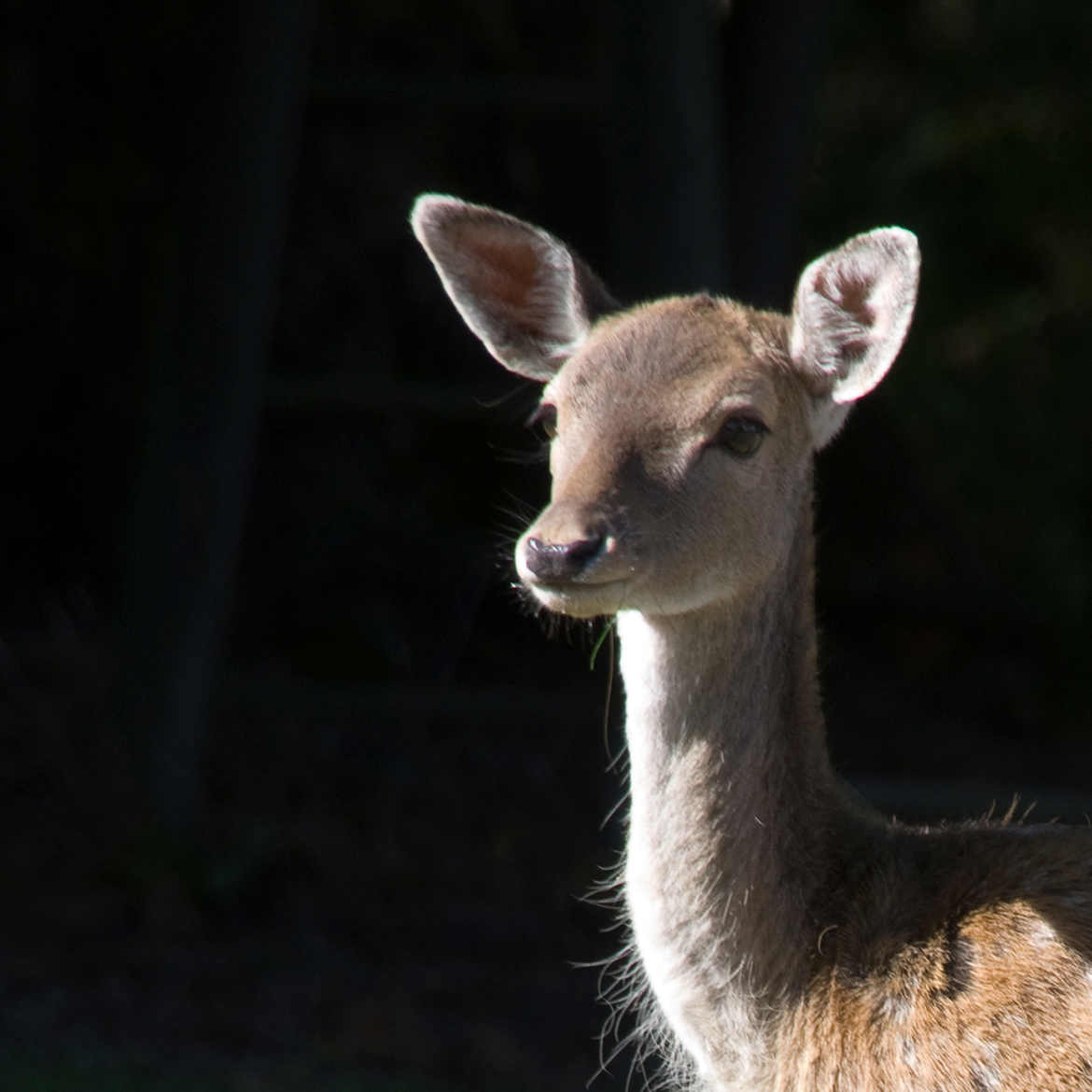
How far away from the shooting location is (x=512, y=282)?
14.1 feet

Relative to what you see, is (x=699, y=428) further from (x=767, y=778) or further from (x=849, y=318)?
(x=767, y=778)

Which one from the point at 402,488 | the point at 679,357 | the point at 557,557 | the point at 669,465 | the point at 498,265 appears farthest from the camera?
the point at 402,488

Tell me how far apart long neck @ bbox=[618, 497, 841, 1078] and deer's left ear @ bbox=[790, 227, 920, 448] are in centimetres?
39

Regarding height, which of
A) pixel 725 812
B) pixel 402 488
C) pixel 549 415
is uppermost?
pixel 549 415

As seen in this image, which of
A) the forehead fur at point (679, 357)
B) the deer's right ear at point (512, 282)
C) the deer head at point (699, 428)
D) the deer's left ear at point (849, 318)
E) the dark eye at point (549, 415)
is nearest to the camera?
the deer head at point (699, 428)

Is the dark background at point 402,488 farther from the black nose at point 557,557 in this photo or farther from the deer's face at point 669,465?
the black nose at point 557,557

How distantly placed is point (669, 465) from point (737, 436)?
151mm

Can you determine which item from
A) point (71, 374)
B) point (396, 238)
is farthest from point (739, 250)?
point (71, 374)

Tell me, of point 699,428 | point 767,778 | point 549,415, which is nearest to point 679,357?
point 699,428

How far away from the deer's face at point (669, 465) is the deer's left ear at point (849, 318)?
0.19 ft

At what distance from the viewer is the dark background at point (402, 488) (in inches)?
276

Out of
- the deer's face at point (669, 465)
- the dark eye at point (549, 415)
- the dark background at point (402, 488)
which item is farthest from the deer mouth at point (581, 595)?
the dark background at point (402, 488)

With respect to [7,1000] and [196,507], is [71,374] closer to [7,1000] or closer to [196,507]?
[196,507]

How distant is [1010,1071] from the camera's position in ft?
10.8
